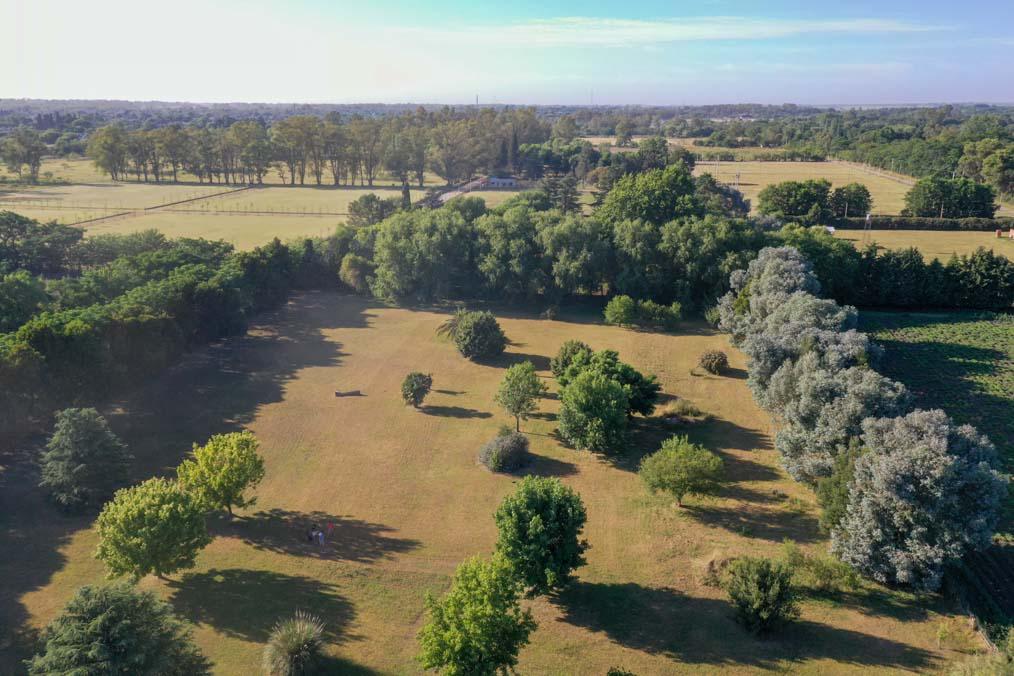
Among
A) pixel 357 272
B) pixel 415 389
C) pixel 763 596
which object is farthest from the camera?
pixel 357 272

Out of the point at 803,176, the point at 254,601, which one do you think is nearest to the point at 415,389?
the point at 254,601

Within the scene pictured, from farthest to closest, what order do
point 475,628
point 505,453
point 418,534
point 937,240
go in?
point 937,240 < point 505,453 < point 418,534 < point 475,628

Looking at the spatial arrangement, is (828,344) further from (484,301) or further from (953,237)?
(953,237)

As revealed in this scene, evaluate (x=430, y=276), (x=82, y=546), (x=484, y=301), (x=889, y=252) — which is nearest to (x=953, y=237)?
(x=889, y=252)

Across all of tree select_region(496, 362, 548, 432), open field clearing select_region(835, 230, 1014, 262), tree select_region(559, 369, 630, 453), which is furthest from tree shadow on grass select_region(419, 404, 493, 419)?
open field clearing select_region(835, 230, 1014, 262)

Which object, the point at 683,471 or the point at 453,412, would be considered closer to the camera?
the point at 683,471

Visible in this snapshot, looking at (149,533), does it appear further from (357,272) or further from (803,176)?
(803,176)

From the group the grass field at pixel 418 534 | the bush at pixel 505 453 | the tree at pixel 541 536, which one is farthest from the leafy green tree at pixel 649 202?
the tree at pixel 541 536
